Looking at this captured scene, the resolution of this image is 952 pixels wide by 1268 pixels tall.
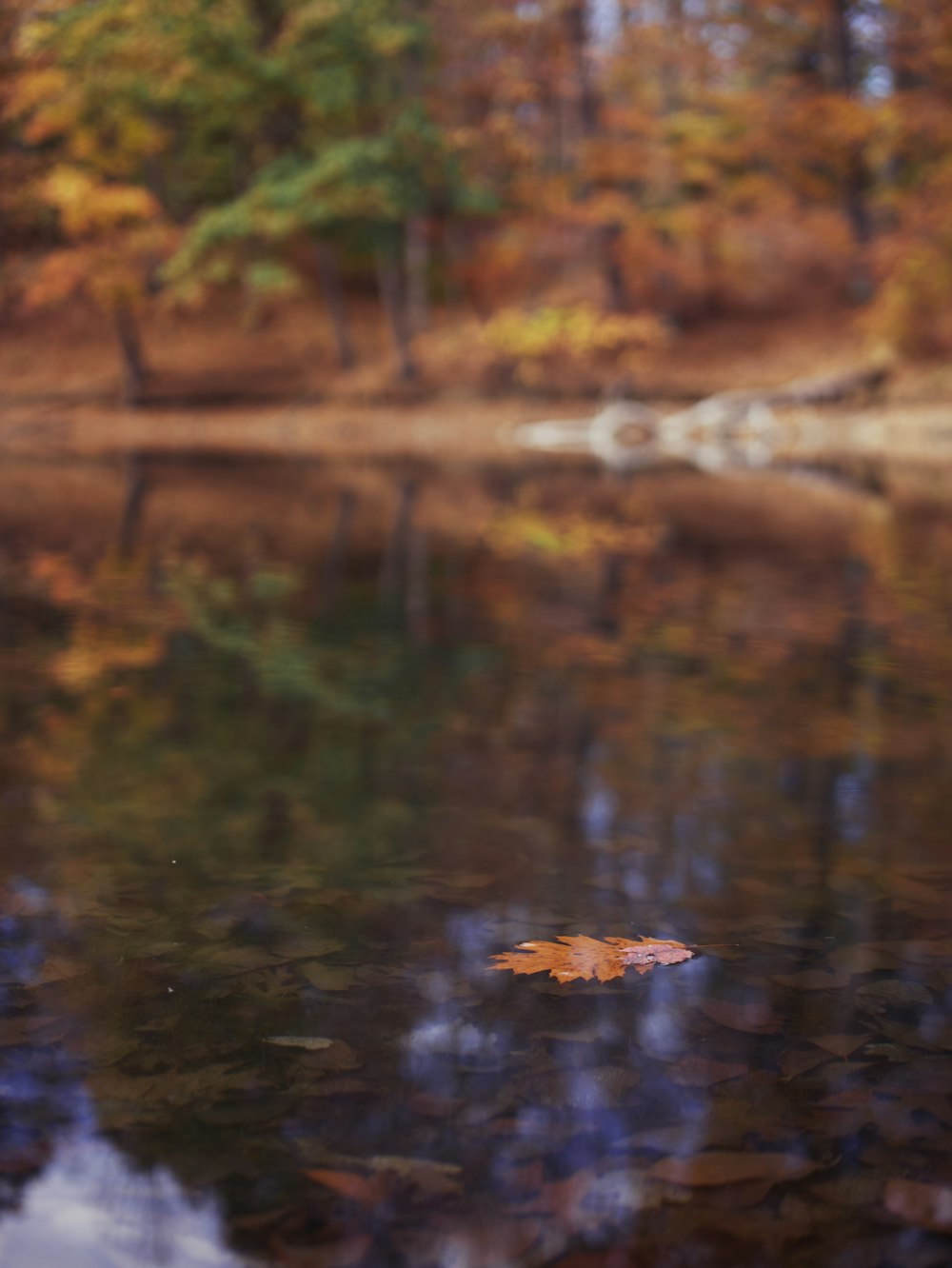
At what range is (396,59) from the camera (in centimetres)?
3284

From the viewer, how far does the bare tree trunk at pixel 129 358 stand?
3160cm

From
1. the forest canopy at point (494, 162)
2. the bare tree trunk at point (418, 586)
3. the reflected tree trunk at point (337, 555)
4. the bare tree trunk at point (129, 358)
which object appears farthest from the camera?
the bare tree trunk at point (129, 358)

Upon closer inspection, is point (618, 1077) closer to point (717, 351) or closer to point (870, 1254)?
point (870, 1254)

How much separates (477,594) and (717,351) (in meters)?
23.3

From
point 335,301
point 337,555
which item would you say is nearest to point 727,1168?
point 337,555

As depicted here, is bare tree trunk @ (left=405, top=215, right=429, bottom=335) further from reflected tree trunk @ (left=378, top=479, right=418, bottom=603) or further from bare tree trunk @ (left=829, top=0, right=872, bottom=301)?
reflected tree trunk @ (left=378, top=479, right=418, bottom=603)

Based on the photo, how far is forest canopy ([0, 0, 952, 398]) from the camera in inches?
1125

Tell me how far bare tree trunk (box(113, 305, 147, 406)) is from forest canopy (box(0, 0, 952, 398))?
10 cm

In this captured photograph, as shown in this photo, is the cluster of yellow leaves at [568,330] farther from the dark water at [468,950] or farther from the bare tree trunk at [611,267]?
the dark water at [468,950]

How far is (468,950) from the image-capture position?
3.23 metres

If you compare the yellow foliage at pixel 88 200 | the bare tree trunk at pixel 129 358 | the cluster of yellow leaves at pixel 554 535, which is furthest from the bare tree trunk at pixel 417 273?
the cluster of yellow leaves at pixel 554 535

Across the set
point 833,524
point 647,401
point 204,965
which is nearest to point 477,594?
point 833,524

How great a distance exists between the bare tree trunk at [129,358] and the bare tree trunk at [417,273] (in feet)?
22.9

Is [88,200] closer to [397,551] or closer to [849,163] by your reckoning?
[849,163]
